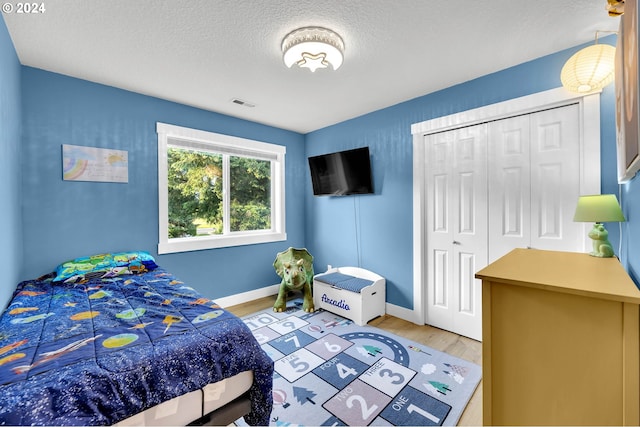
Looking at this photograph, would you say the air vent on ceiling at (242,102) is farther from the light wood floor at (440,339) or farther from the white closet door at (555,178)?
the white closet door at (555,178)

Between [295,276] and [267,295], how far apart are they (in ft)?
2.94

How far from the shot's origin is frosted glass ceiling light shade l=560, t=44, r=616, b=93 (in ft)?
5.44

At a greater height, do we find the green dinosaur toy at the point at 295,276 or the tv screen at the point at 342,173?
the tv screen at the point at 342,173

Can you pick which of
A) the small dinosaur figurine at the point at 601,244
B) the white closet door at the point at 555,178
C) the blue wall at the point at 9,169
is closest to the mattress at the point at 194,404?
the blue wall at the point at 9,169

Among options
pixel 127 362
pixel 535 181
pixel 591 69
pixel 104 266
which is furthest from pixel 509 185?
pixel 104 266

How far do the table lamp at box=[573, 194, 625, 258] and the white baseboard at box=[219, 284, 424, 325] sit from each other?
5.93 ft

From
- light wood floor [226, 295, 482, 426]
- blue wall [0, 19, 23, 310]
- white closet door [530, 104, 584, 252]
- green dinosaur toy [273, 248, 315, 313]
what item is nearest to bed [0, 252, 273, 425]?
blue wall [0, 19, 23, 310]

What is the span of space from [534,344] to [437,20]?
6.17 ft

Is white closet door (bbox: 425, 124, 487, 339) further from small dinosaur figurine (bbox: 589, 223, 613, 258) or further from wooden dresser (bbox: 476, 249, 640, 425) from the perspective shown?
wooden dresser (bbox: 476, 249, 640, 425)

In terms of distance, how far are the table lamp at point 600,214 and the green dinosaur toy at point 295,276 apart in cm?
254

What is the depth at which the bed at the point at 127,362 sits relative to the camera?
3.16 ft

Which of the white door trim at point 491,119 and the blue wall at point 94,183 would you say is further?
the blue wall at point 94,183

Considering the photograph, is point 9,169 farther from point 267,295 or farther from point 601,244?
point 601,244

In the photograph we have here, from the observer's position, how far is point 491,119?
2479 mm
